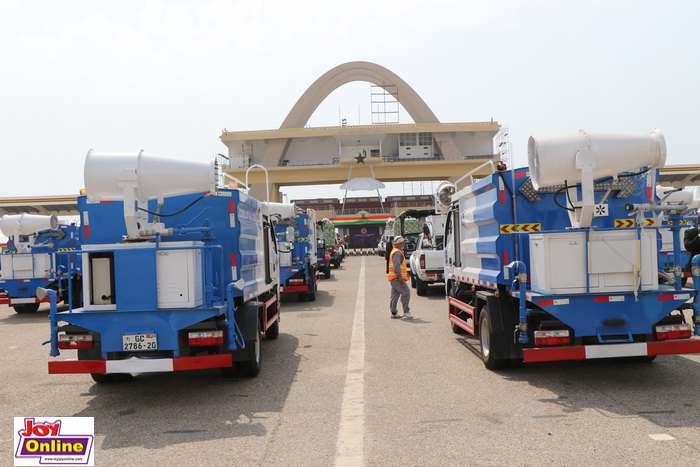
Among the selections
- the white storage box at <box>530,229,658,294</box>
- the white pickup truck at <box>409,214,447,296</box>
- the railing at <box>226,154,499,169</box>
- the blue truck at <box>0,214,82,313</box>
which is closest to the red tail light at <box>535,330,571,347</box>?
the white storage box at <box>530,229,658,294</box>

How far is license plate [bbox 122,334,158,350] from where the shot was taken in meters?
6.77

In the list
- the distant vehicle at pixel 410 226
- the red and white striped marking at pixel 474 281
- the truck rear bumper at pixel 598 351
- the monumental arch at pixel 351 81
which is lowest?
the truck rear bumper at pixel 598 351

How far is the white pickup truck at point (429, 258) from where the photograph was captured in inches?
723

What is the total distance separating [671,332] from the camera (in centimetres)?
684

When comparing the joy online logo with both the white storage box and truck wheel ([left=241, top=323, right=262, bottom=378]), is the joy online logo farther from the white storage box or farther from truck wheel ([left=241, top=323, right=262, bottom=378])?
the white storage box

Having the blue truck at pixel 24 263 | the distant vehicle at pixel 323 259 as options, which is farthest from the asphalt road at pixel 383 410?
the distant vehicle at pixel 323 259

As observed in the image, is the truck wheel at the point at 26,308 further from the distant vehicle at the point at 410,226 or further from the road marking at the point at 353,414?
the road marking at the point at 353,414

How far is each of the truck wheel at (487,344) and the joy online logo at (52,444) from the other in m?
4.73

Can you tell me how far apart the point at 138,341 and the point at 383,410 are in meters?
2.80

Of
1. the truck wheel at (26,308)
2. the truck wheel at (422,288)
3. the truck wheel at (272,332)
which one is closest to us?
the truck wheel at (272,332)

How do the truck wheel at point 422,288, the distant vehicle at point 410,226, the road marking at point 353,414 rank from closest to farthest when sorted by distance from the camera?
the road marking at point 353,414, the distant vehicle at point 410,226, the truck wheel at point 422,288

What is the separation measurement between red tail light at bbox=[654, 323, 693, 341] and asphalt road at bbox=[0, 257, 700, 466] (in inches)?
22.0

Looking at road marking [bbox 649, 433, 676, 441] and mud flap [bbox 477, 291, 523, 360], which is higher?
mud flap [bbox 477, 291, 523, 360]

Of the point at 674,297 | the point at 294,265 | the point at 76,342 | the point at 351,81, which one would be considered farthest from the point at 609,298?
the point at 351,81
